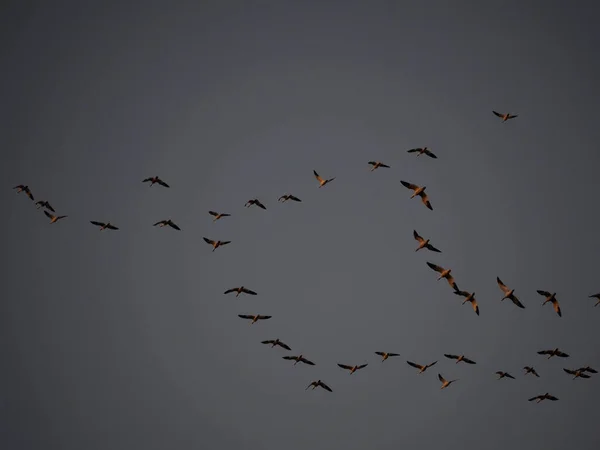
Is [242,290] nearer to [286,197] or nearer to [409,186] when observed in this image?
[286,197]

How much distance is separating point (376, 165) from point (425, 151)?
19.7 feet

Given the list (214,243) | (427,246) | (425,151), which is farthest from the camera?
(214,243)

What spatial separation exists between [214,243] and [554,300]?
1541 inches

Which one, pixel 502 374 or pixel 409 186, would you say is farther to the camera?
pixel 502 374

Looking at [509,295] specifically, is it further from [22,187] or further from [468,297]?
[22,187]

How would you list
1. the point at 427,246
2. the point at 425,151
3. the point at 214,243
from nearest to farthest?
the point at 427,246 < the point at 425,151 < the point at 214,243

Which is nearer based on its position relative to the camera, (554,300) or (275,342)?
(554,300)

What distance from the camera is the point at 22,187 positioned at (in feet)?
350

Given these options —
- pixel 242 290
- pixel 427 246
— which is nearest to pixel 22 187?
pixel 242 290

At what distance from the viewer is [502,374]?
108250 mm

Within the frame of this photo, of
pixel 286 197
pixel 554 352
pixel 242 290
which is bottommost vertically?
pixel 554 352

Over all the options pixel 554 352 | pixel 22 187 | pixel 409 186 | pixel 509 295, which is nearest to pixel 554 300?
pixel 509 295

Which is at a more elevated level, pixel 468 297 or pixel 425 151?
pixel 425 151

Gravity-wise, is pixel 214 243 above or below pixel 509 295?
above
